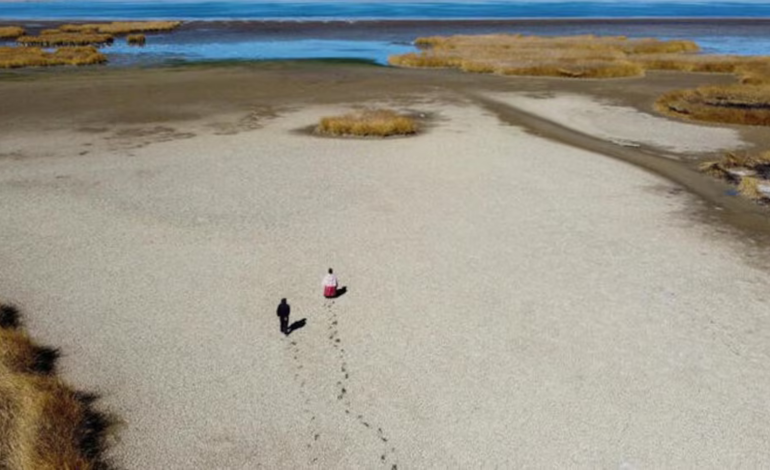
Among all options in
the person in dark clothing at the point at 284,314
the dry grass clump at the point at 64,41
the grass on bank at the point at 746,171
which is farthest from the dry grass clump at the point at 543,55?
the dry grass clump at the point at 64,41

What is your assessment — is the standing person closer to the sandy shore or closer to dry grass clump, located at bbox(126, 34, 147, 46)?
the sandy shore

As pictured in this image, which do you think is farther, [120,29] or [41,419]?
[120,29]

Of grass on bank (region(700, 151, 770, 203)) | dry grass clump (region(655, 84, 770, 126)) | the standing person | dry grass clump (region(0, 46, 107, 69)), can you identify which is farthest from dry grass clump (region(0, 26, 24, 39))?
grass on bank (region(700, 151, 770, 203))

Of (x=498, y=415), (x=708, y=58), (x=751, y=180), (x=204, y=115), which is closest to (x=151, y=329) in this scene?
(x=498, y=415)

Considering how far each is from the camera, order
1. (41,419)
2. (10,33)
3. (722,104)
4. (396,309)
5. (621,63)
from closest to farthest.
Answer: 1. (41,419)
2. (396,309)
3. (722,104)
4. (621,63)
5. (10,33)

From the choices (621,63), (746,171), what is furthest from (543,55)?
(746,171)

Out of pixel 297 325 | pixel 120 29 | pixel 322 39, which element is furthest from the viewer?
pixel 120 29

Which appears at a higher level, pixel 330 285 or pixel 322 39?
pixel 322 39

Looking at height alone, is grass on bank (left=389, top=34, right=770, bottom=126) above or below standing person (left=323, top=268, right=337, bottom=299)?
above

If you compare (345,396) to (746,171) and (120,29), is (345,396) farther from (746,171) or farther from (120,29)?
(120,29)
